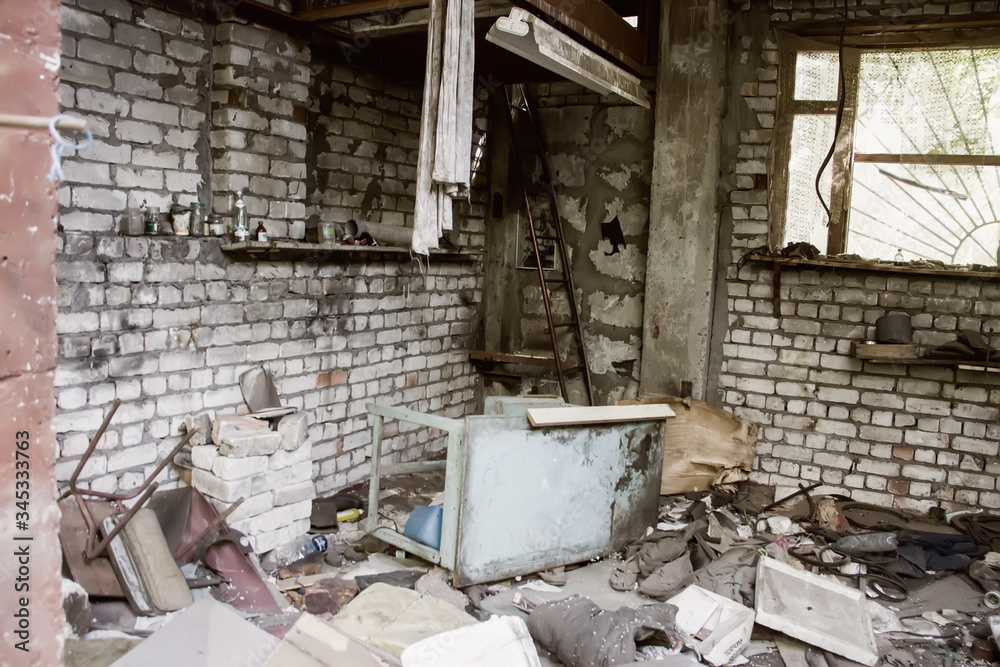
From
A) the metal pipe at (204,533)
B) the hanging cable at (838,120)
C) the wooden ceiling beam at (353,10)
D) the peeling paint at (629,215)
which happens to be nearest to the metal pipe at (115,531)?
the metal pipe at (204,533)

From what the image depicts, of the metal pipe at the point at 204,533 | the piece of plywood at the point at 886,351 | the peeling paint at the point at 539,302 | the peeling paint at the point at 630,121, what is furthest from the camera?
the peeling paint at the point at 539,302

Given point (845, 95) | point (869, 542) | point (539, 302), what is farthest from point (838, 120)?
point (869, 542)

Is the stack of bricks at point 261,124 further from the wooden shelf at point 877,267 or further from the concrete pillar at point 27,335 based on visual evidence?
the wooden shelf at point 877,267

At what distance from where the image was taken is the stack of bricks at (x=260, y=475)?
10.5ft

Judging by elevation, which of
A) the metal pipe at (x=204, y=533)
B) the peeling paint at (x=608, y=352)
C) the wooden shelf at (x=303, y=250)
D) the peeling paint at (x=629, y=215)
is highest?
the peeling paint at (x=629, y=215)

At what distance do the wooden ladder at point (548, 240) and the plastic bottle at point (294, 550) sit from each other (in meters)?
2.30

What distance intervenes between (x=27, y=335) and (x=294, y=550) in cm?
261

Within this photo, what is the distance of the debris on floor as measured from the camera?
2.32m

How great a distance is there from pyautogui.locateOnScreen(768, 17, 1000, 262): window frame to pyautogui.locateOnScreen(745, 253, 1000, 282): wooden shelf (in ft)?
0.71

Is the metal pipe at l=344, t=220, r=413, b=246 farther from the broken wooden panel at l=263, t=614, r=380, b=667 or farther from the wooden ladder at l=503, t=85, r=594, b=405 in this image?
the broken wooden panel at l=263, t=614, r=380, b=667

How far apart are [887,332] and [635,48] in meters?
2.33

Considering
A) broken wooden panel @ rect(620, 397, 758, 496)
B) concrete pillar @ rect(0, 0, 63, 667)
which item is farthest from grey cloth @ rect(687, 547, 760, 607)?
concrete pillar @ rect(0, 0, 63, 667)

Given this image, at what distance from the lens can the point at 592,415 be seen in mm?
3465

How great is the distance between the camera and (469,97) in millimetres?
3143
